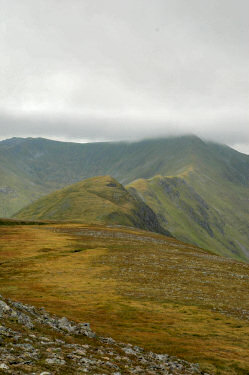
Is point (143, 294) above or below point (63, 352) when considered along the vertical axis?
below

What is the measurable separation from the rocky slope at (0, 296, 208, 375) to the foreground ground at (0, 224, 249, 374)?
12.4 ft

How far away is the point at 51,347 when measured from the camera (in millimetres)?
20531

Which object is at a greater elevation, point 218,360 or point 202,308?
point 218,360

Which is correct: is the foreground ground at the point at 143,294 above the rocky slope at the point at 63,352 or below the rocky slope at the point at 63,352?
below

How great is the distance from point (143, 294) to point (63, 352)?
124 feet

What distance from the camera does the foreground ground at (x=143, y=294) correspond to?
106 ft

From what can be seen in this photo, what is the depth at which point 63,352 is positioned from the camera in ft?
65.2

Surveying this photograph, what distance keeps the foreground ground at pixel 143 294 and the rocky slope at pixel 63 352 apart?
12.4 feet

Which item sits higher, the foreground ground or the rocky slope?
the rocky slope

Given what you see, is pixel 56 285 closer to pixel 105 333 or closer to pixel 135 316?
pixel 135 316

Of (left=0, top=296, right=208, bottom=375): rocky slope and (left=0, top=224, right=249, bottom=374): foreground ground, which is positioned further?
(left=0, top=224, right=249, bottom=374): foreground ground

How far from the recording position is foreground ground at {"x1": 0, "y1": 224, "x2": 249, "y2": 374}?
32375 mm

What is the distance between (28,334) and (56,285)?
3994 centimetres

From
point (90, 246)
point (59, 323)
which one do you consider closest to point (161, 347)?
point (59, 323)
